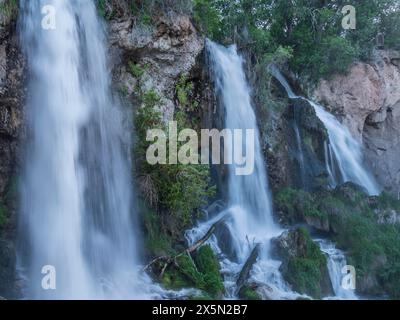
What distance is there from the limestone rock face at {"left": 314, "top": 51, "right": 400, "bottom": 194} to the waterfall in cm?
82

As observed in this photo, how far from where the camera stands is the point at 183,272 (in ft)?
31.7

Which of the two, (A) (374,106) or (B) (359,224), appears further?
(A) (374,106)

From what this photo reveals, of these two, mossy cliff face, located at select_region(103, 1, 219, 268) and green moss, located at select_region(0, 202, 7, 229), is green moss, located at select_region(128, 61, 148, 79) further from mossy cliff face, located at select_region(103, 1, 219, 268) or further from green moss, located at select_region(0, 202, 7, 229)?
green moss, located at select_region(0, 202, 7, 229)

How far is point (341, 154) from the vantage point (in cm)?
1564

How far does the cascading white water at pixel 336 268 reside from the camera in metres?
10.4

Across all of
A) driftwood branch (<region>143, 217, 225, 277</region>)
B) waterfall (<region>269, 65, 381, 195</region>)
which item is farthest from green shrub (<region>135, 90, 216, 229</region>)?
waterfall (<region>269, 65, 381, 195</region>)

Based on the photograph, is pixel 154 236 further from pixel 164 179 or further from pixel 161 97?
pixel 161 97

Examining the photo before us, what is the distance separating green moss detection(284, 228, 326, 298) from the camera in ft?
32.9

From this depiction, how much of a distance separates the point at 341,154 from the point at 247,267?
6.86 m

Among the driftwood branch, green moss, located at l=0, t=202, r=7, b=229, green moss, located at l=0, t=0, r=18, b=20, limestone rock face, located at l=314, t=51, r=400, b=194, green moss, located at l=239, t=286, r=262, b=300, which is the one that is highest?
green moss, located at l=0, t=0, r=18, b=20

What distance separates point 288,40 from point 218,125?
6.33 metres

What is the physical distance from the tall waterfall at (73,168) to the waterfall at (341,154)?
22.5 ft

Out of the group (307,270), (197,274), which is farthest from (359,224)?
(197,274)
